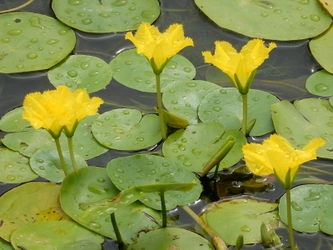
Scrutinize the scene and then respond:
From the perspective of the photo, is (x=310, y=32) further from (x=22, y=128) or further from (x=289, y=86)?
(x=22, y=128)

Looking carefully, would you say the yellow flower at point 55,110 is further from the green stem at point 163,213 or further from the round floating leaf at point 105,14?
the round floating leaf at point 105,14

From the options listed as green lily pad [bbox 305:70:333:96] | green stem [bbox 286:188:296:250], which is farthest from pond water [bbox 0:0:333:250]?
green stem [bbox 286:188:296:250]

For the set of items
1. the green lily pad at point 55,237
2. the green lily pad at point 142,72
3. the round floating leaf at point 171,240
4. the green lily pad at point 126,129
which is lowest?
the green lily pad at point 55,237

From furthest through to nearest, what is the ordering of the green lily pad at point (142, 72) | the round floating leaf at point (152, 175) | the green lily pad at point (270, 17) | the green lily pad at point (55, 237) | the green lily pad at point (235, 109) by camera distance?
the green lily pad at point (270, 17), the green lily pad at point (142, 72), the green lily pad at point (235, 109), the round floating leaf at point (152, 175), the green lily pad at point (55, 237)

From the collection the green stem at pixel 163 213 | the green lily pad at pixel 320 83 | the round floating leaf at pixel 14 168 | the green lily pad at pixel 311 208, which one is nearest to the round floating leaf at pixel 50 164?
the round floating leaf at pixel 14 168

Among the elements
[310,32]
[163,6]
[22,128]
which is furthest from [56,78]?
[310,32]
